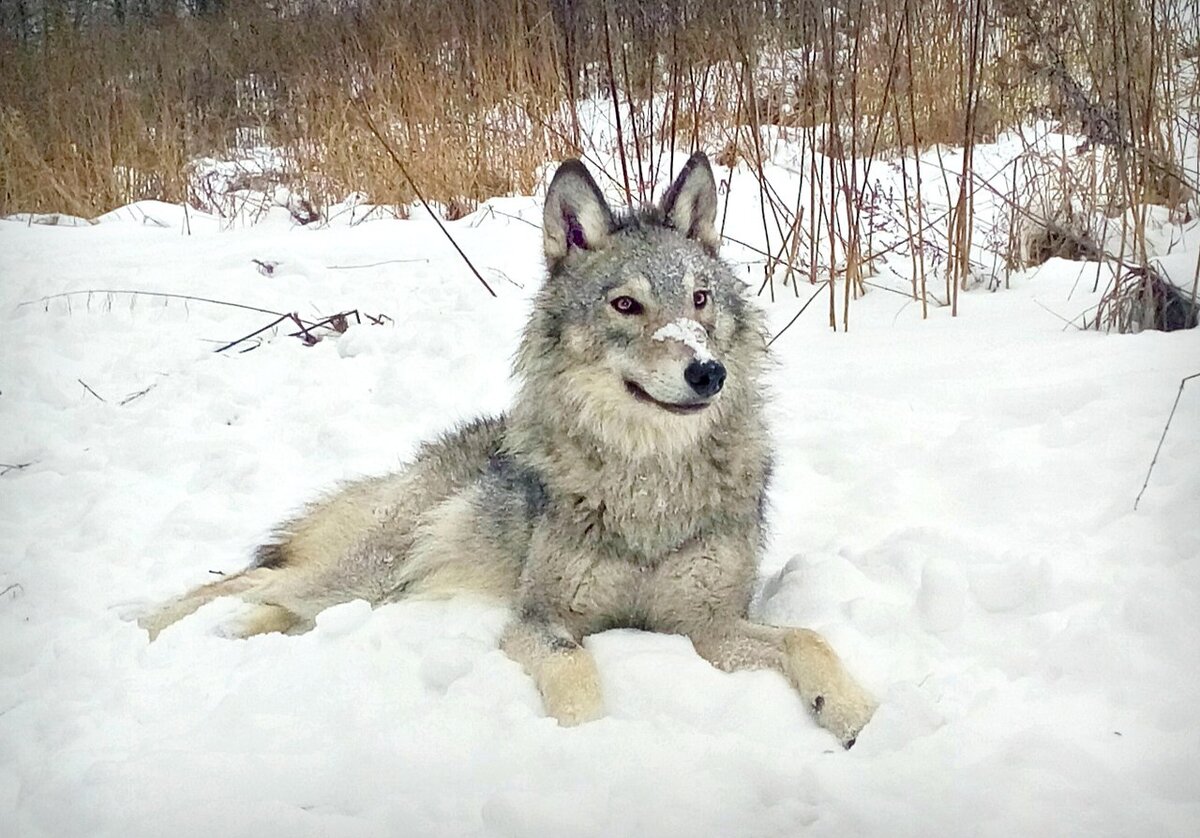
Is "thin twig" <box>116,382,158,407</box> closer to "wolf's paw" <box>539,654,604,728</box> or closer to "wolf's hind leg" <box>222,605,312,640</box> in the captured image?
"wolf's hind leg" <box>222,605,312,640</box>

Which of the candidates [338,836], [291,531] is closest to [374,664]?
[338,836]

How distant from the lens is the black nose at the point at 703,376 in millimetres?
2191

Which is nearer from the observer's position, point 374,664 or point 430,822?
point 430,822

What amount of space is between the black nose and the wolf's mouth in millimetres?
40

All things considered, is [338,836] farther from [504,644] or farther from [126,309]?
[126,309]

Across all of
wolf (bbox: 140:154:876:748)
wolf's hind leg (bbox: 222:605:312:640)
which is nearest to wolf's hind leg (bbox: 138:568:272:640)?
wolf (bbox: 140:154:876:748)

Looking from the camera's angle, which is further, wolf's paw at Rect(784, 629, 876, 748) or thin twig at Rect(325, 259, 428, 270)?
thin twig at Rect(325, 259, 428, 270)

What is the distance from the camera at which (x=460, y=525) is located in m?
2.87

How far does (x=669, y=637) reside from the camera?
2.32 metres

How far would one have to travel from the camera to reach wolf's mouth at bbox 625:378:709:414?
88.0 inches

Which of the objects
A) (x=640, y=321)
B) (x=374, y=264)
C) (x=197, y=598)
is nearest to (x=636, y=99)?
(x=374, y=264)

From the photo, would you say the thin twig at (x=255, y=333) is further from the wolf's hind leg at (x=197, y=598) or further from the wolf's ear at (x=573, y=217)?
the wolf's ear at (x=573, y=217)

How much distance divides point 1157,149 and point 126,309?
206 inches

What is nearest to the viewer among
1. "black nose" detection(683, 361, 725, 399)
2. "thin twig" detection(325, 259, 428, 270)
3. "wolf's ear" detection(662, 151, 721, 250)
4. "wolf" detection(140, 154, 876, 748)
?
"black nose" detection(683, 361, 725, 399)
